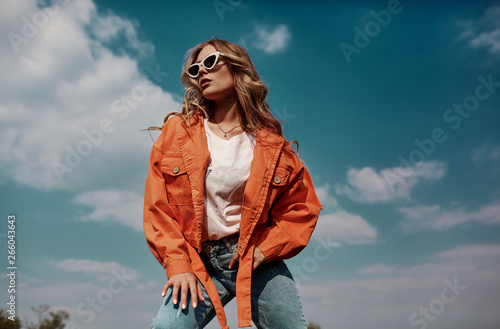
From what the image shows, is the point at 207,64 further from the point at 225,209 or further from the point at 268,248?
the point at 268,248

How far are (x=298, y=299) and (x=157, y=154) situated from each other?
1771mm

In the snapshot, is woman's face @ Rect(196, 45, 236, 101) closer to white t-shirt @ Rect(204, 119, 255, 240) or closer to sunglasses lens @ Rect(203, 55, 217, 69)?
sunglasses lens @ Rect(203, 55, 217, 69)

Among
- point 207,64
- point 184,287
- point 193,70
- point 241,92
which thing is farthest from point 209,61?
point 184,287

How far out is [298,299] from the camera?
345 cm

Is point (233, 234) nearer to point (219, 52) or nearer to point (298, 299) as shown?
point (298, 299)

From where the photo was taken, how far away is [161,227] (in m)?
3.34

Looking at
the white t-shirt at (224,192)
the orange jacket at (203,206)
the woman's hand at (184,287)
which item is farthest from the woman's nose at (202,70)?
the woman's hand at (184,287)

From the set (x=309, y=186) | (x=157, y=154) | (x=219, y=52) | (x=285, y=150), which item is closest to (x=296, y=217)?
(x=309, y=186)

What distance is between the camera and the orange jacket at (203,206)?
3303mm

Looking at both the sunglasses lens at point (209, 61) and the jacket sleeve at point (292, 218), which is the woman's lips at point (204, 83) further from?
the jacket sleeve at point (292, 218)

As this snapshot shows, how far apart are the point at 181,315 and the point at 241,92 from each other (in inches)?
80.9

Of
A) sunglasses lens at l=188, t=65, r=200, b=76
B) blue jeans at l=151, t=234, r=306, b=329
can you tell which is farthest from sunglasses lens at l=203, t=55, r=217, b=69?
blue jeans at l=151, t=234, r=306, b=329

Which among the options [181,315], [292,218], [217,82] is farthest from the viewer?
[217,82]

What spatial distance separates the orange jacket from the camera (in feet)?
10.8
